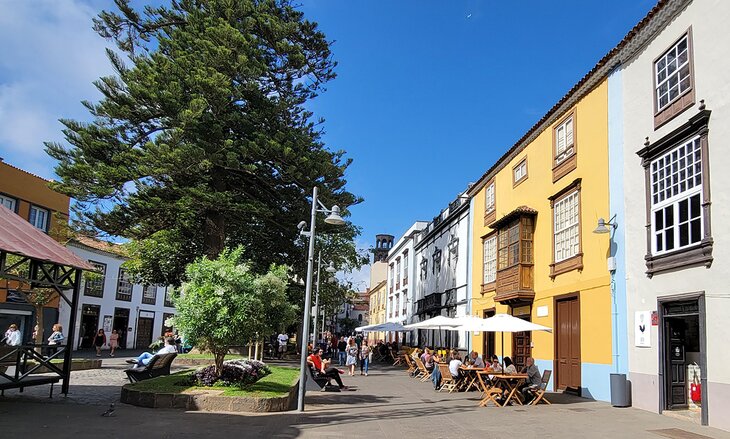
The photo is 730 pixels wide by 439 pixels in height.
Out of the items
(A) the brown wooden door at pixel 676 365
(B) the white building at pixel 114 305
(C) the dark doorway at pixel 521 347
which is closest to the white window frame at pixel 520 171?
(C) the dark doorway at pixel 521 347

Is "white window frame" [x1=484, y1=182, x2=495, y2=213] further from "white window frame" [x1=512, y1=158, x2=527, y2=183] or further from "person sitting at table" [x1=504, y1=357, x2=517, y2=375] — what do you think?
"person sitting at table" [x1=504, y1=357, x2=517, y2=375]

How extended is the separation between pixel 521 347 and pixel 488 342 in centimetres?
371

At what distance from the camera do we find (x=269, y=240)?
1129 inches

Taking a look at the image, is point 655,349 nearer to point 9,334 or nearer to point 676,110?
point 676,110

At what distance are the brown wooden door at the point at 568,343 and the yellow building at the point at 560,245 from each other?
0.10 ft

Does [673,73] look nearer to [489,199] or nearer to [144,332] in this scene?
[489,199]

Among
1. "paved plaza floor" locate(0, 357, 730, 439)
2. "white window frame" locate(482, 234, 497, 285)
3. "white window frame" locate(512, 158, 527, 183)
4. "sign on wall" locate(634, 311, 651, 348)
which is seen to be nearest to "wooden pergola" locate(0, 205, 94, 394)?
"paved plaza floor" locate(0, 357, 730, 439)

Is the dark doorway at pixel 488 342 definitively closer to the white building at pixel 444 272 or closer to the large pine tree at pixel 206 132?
the white building at pixel 444 272

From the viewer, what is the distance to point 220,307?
12.4m

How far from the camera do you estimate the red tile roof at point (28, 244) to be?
34.9 feet

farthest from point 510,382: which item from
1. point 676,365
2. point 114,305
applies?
point 114,305

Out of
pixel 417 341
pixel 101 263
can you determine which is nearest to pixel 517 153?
pixel 417 341

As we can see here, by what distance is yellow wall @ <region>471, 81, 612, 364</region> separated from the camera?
51.8 feet

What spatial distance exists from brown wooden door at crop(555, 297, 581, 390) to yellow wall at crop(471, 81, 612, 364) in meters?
0.32
